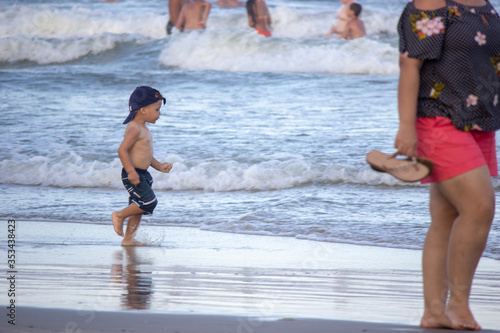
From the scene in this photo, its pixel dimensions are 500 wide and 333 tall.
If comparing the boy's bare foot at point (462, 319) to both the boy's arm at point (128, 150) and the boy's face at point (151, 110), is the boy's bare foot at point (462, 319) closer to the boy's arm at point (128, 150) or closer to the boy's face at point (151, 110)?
the boy's arm at point (128, 150)

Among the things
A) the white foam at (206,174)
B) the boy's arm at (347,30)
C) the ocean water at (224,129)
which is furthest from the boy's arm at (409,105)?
the boy's arm at (347,30)

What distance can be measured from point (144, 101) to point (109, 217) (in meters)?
1.19

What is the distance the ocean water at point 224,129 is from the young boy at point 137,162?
0.52m

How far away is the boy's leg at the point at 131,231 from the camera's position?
4.85m

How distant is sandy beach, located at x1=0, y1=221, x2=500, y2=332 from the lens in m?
2.70

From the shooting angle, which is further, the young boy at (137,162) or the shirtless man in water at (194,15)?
the shirtless man in water at (194,15)

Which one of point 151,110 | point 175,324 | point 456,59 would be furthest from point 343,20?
point 175,324

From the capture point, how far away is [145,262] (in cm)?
415

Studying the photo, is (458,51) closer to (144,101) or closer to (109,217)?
(144,101)

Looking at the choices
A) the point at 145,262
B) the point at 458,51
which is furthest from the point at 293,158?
the point at 458,51

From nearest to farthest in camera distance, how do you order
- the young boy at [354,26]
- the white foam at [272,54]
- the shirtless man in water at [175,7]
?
the white foam at [272,54], the young boy at [354,26], the shirtless man in water at [175,7]

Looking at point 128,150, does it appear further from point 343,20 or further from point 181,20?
point 343,20

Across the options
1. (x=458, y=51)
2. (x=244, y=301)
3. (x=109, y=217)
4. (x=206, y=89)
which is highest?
(x=458, y=51)

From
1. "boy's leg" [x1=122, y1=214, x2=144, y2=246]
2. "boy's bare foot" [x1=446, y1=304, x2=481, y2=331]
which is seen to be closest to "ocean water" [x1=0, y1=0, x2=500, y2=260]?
"boy's leg" [x1=122, y1=214, x2=144, y2=246]
